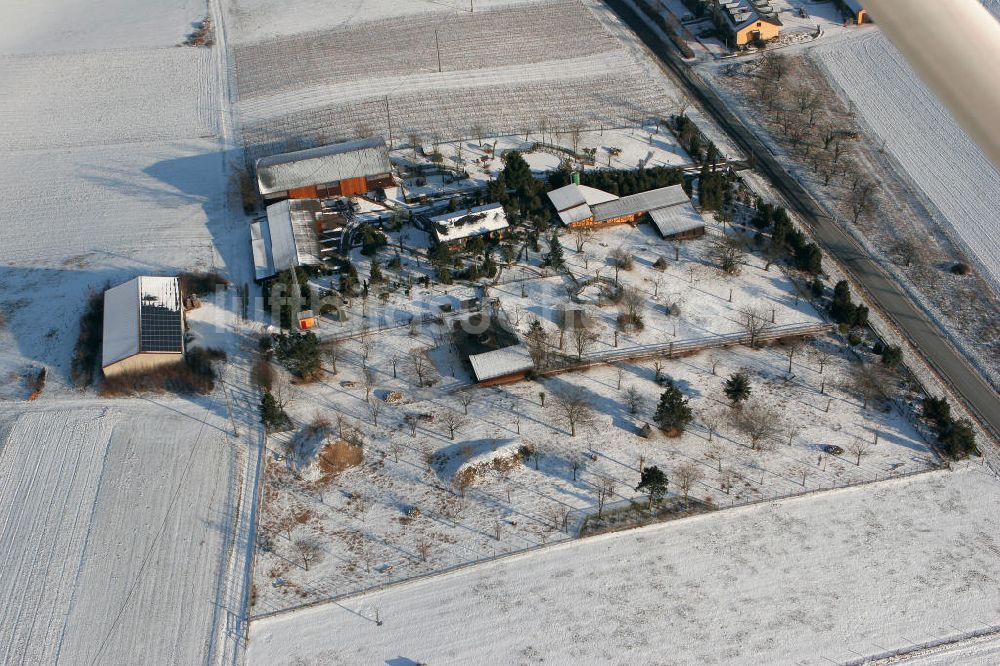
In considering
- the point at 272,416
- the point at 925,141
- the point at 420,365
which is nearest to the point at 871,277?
the point at 925,141

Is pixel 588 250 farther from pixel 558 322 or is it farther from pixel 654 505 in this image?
pixel 654 505

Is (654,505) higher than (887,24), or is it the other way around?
(887,24)

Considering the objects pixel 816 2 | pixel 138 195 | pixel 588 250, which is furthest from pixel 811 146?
pixel 138 195

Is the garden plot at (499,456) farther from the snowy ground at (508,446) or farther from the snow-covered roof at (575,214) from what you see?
the snow-covered roof at (575,214)

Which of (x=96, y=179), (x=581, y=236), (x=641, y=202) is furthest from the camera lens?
(x=96, y=179)

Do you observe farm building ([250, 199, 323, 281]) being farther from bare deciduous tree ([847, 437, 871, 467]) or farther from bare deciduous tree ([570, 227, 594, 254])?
bare deciduous tree ([847, 437, 871, 467])

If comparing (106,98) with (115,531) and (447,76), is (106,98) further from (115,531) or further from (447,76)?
(115,531)
